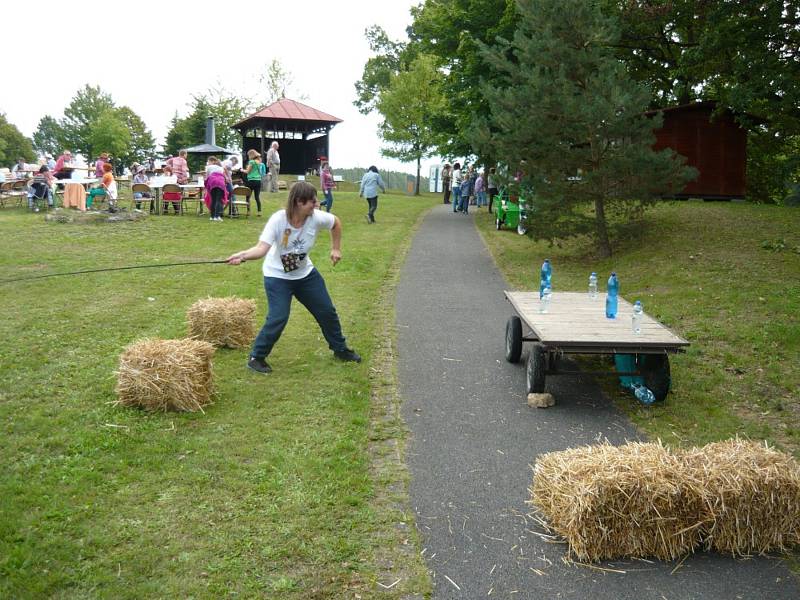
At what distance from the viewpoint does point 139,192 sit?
22.2 m

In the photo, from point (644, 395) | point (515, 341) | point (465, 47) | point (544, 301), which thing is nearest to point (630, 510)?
point (644, 395)

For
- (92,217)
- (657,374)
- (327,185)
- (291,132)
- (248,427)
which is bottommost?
(248,427)

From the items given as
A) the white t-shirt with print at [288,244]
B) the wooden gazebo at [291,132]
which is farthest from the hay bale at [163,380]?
the wooden gazebo at [291,132]

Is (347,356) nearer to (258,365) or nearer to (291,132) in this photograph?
(258,365)

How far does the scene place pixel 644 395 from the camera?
7.14 m

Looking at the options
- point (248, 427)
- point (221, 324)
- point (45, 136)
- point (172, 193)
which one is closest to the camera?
point (248, 427)

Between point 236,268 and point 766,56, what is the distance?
11002mm

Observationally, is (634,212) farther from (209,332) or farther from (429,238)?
(209,332)

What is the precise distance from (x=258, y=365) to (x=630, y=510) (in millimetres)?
4565

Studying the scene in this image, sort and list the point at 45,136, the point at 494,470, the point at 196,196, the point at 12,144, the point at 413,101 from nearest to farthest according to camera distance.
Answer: the point at 494,470 < the point at 196,196 < the point at 413,101 < the point at 12,144 < the point at 45,136

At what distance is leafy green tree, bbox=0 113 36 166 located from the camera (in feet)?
298

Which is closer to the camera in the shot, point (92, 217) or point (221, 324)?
point (221, 324)

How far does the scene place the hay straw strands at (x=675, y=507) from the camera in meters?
4.20

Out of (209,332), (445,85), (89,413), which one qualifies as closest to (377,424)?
(89,413)
